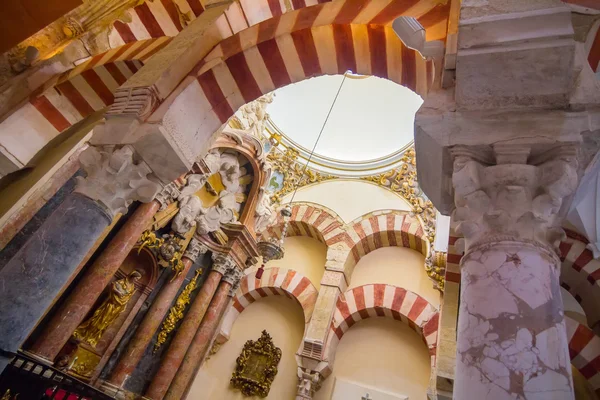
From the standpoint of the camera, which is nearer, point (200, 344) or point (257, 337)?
point (200, 344)

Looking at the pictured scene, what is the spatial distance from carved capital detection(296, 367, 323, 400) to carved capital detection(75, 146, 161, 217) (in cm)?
507

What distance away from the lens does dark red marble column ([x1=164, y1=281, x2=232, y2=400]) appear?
4786 millimetres

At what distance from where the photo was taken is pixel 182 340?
488 cm

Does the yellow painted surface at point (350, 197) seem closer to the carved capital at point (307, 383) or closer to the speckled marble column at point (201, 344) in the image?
the carved capital at point (307, 383)

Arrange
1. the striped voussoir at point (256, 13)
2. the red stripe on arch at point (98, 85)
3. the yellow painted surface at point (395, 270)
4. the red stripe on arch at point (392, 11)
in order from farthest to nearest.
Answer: the yellow painted surface at point (395, 270) → the red stripe on arch at point (98, 85) → the red stripe on arch at point (392, 11) → the striped voussoir at point (256, 13)

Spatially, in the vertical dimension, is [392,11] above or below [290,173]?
below

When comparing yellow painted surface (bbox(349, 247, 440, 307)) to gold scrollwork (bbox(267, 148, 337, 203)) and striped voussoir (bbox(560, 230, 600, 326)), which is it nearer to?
gold scrollwork (bbox(267, 148, 337, 203))

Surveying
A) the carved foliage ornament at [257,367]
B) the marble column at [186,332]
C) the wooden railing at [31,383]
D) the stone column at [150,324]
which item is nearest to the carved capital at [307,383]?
the carved foliage ornament at [257,367]

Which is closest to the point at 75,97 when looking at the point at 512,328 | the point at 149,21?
the point at 149,21

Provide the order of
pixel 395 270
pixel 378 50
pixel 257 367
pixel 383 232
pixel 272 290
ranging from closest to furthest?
pixel 378 50, pixel 257 367, pixel 395 270, pixel 383 232, pixel 272 290

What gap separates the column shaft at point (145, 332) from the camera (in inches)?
166

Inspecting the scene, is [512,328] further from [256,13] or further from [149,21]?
[149,21]

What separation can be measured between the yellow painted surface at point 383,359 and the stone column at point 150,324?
3.43 metres

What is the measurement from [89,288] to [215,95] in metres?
2.40
